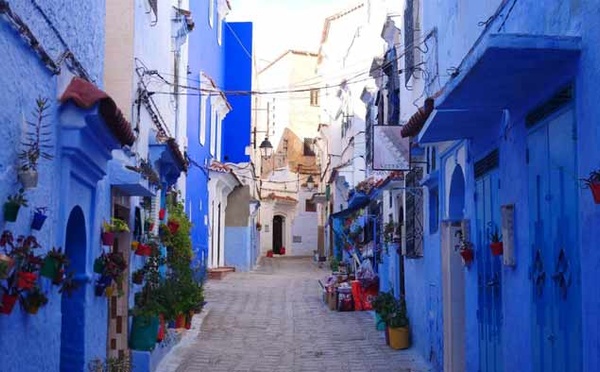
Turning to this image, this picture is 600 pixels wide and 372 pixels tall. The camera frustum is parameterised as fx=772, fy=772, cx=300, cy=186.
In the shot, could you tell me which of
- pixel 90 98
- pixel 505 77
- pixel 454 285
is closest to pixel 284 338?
pixel 454 285

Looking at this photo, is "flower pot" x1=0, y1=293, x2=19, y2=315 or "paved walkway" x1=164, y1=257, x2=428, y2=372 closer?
"flower pot" x1=0, y1=293, x2=19, y2=315

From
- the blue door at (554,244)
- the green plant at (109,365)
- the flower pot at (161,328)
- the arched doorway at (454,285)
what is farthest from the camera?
the flower pot at (161,328)

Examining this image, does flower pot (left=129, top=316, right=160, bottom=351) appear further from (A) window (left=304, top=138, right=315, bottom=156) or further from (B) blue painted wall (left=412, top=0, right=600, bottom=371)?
(A) window (left=304, top=138, right=315, bottom=156)

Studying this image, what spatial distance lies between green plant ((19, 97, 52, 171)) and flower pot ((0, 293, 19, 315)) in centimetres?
93

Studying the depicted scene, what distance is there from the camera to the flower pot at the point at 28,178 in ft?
18.0

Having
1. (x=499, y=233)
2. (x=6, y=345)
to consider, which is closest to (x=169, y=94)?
(x=499, y=233)

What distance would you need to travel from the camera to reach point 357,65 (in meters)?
33.2

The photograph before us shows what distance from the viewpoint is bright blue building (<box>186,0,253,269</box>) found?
2280 cm

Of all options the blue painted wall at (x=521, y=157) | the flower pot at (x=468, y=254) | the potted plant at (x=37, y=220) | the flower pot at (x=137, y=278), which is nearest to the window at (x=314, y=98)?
the blue painted wall at (x=521, y=157)

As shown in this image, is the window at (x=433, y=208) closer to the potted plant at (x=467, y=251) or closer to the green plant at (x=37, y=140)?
the potted plant at (x=467, y=251)

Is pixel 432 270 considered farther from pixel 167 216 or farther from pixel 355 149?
pixel 355 149

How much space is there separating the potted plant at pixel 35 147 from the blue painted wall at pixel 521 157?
3515 millimetres

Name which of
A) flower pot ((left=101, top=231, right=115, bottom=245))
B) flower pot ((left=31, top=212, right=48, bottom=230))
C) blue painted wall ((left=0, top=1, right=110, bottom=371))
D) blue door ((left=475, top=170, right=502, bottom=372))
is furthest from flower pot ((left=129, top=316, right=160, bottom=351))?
flower pot ((left=31, top=212, right=48, bottom=230))

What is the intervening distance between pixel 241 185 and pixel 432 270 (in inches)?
902
